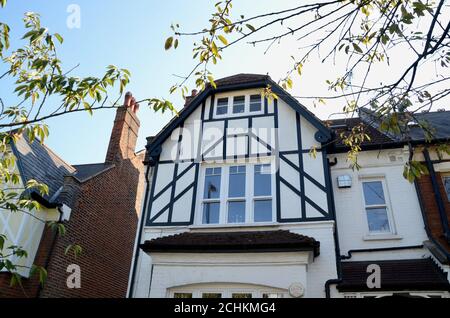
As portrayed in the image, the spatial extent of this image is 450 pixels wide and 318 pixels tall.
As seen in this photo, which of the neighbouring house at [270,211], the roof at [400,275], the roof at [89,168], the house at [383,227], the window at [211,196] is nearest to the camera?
the roof at [400,275]

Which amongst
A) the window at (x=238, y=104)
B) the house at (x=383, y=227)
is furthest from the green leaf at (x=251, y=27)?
the window at (x=238, y=104)

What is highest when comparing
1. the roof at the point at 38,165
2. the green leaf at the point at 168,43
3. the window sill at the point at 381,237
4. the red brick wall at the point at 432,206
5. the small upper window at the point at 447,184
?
the roof at the point at 38,165

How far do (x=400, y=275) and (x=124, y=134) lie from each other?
11332 mm

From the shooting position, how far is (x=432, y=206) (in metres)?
9.05

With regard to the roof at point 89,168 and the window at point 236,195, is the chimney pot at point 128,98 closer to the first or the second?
the roof at point 89,168

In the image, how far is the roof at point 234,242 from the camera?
804cm

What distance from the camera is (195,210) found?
9.85 metres

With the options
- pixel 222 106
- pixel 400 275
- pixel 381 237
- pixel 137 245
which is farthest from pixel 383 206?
pixel 137 245

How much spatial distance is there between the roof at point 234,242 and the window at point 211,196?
1.96 feet

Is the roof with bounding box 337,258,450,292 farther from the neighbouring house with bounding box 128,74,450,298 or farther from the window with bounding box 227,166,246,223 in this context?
the window with bounding box 227,166,246,223

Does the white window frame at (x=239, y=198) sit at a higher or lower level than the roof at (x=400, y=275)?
higher

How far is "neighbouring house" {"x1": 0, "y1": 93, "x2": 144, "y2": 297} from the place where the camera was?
32.3ft

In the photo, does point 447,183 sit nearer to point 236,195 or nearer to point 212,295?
point 236,195

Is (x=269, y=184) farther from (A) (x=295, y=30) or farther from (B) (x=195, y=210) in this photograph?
(A) (x=295, y=30)
